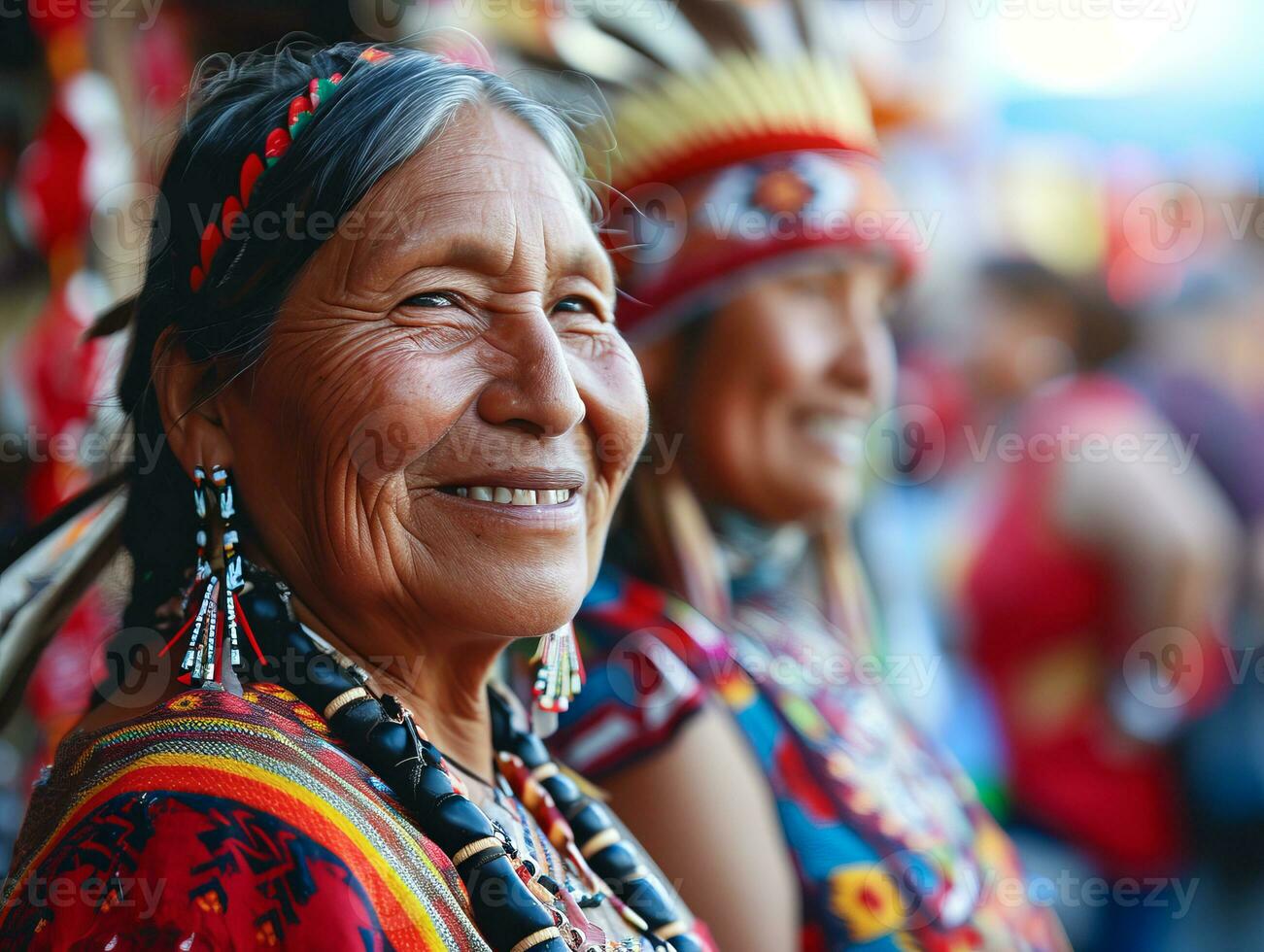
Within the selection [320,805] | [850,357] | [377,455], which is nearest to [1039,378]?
[850,357]

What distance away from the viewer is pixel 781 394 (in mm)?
2420

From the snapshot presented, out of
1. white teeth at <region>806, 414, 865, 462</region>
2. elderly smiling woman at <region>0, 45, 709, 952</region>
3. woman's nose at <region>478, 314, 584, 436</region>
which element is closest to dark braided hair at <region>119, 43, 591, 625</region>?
elderly smiling woman at <region>0, 45, 709, 952</region>

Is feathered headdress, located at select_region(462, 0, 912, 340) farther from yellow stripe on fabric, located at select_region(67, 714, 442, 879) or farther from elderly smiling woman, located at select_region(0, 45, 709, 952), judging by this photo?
yellow stripe on fabric, located at select_region(67, 714, 442, 879)

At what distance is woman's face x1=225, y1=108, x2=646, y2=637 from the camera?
1264 millimetres

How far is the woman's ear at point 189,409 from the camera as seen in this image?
1.33 m

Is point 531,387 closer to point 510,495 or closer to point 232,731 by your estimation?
point 510,495

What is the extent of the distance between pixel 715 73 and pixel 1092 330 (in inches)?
149

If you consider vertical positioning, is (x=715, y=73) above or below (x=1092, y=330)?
above

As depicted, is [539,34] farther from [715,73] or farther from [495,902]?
[495,902]

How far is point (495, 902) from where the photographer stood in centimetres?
115

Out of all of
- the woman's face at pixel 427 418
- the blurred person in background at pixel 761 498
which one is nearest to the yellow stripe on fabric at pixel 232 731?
the woman's face at pixel 427 418

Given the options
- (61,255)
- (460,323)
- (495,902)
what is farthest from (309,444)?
(61,255)

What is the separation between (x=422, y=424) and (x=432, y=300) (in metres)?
0.15

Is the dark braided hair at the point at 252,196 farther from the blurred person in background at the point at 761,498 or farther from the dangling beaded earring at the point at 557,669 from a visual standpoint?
the blurred person in background at the point at 761,498
